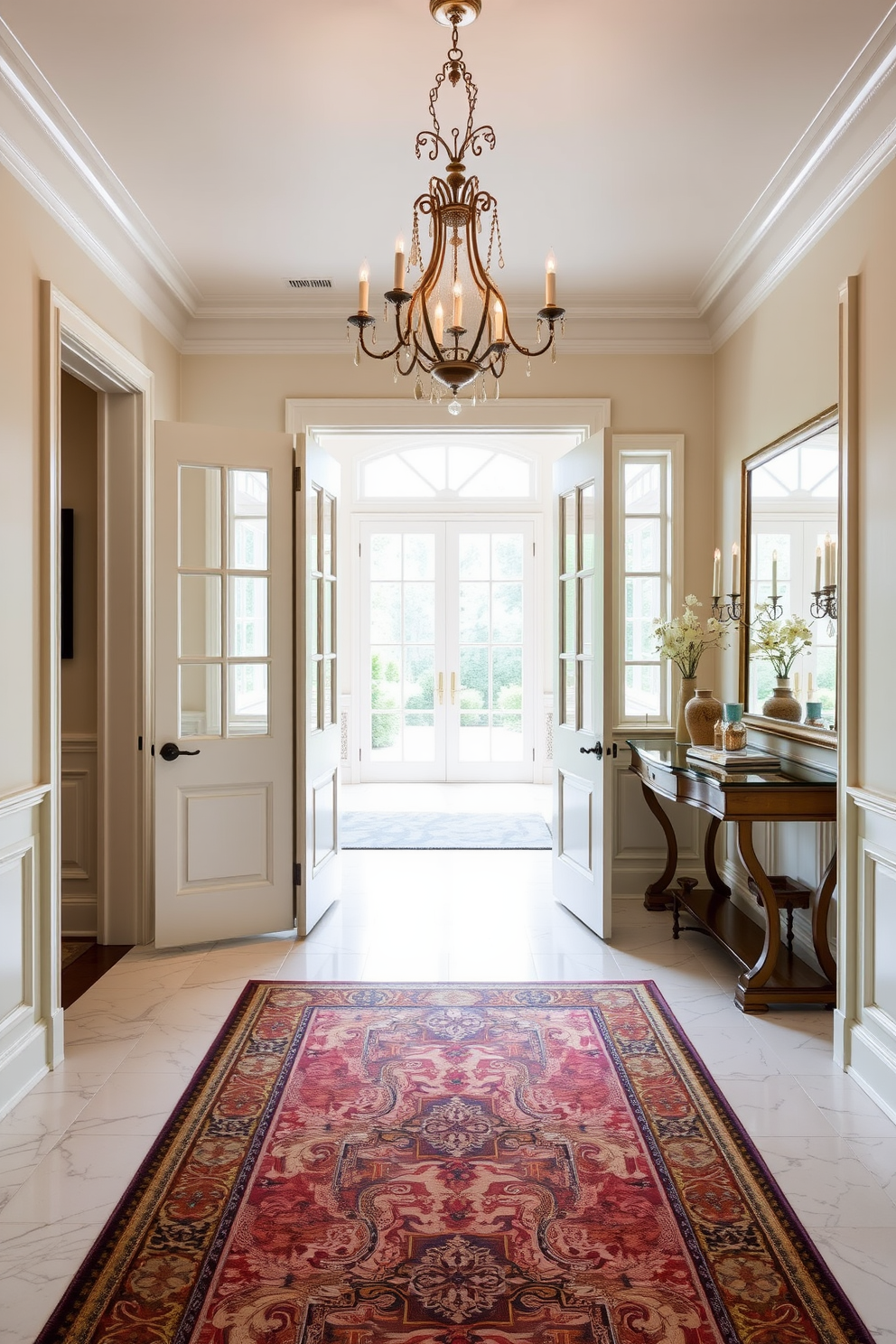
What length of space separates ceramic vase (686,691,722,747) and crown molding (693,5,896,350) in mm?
1821

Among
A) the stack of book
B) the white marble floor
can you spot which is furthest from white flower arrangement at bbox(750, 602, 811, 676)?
the white marble floor

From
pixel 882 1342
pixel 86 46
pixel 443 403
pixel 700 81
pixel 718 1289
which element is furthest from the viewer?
pixel 443 403

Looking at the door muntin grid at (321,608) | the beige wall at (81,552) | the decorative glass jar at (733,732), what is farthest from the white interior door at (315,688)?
the decorative glass jar at (733,732)

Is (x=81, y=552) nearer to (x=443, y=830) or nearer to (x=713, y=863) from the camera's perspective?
(x=443, y=830)

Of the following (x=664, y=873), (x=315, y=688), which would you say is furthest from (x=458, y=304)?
(x=664, y=873)

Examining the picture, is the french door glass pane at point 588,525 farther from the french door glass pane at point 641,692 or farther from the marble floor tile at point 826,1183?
the marble floor tile at point 826,1183

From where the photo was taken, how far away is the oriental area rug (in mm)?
1739

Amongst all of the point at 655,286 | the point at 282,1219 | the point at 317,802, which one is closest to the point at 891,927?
the point at 282,1219

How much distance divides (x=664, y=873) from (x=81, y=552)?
129 inches

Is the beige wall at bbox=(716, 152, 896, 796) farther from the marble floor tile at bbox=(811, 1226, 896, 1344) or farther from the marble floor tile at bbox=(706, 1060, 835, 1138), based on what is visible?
the marble floor tile at bbox=(811, 1226, 896, 1344)

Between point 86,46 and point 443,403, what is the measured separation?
2407mm

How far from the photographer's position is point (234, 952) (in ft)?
12.9

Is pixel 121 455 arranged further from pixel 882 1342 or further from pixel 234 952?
pixel 882 1342

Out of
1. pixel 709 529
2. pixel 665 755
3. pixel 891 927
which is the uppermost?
pixel 709 529
